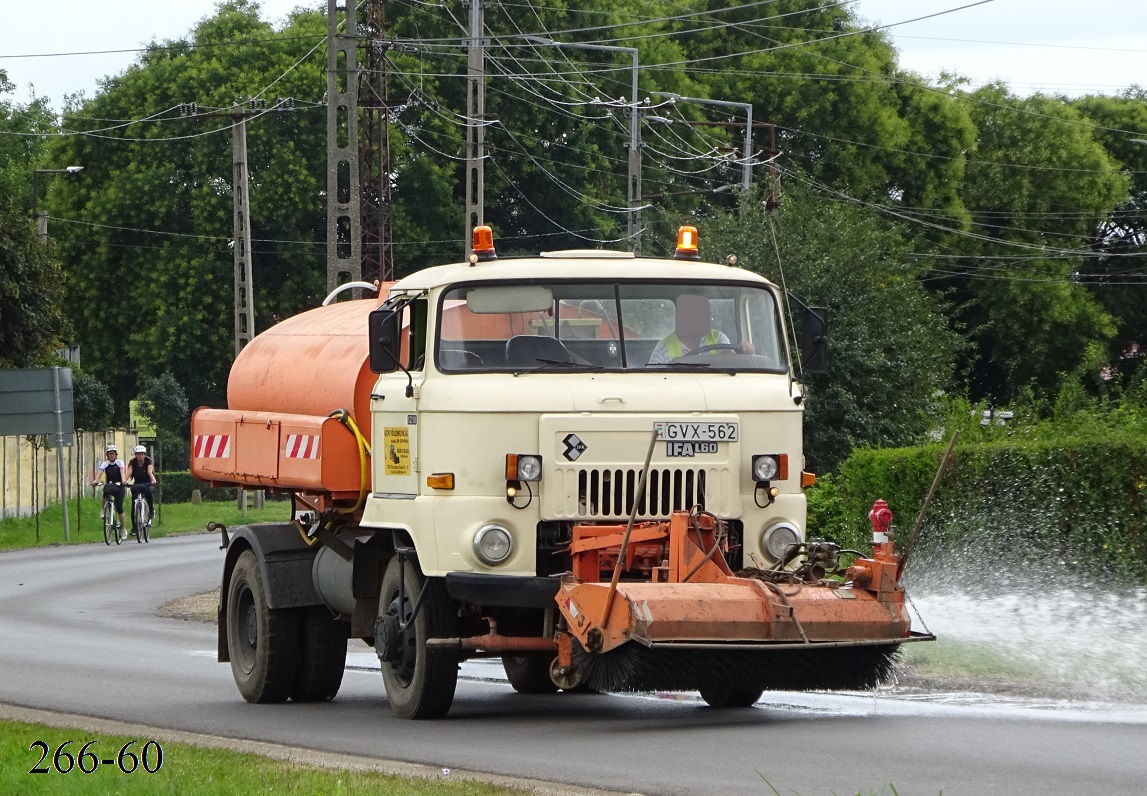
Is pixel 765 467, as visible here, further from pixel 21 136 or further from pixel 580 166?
pixel 21 136

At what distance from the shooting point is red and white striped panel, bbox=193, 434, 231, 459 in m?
15.1

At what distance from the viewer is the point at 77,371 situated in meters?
58.5

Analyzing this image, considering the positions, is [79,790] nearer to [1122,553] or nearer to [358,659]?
[358,659]

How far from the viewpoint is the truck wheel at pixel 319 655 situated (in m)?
13.8

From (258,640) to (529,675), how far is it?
1.89m

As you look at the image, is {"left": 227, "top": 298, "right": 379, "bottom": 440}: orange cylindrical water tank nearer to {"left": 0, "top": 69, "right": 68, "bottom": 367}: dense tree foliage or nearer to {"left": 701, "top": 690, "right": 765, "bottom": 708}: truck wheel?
{"left": 701, "top": 690, "right": 765, "bottom": 708}: truck wheel

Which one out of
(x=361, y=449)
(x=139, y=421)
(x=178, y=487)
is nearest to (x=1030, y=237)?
(x=178, y=487)

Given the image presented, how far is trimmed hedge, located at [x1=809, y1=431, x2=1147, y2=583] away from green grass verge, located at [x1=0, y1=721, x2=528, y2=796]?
31.4 ft

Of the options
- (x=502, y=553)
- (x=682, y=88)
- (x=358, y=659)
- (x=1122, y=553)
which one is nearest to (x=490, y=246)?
(x=502, y=553)

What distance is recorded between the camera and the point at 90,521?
43.4m

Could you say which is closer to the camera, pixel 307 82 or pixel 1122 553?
pixel 1122 553

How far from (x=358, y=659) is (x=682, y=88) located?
49.2 meters

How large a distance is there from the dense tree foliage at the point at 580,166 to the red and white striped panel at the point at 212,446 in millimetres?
37676

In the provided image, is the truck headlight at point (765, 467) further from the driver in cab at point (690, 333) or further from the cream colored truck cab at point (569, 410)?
the driver in cab at point (690, 333)
